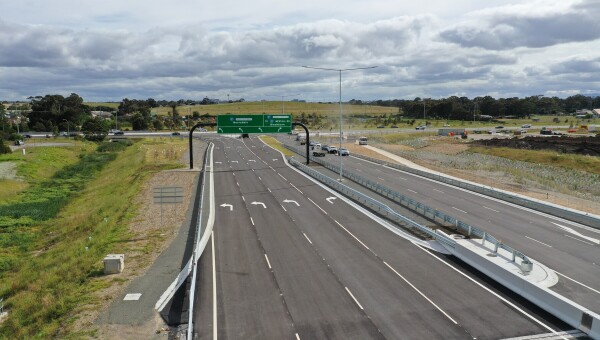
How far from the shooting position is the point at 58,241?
38.9 meters

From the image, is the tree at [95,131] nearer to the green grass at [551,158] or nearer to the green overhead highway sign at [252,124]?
the green overhead highway sign at [252,124]

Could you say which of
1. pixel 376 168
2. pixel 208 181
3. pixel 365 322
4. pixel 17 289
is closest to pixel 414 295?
pixel 365 322

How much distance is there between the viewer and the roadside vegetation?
2134cm

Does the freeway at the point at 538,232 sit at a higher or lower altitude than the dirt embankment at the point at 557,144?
higher

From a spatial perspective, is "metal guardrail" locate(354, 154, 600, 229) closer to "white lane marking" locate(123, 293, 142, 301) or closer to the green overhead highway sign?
the green overhead highway sign

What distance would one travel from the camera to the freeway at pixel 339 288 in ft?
59.8

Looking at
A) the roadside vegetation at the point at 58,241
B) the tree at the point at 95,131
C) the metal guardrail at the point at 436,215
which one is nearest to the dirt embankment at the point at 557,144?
the metal guardrail at the point at 436,215

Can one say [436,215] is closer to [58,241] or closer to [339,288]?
[339,288]

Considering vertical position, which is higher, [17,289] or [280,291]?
[280,291]

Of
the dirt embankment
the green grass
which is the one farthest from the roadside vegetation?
the dirt embankment

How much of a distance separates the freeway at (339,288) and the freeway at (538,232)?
3802mm

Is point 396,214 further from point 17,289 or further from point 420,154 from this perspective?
point 420,154

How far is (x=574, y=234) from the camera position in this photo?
3147cm

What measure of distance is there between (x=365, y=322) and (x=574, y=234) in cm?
1952
